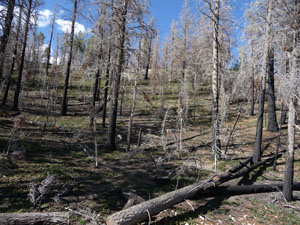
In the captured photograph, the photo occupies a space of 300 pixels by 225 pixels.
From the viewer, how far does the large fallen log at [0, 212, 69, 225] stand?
4016 millimetres

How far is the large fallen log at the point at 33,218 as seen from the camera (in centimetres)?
402

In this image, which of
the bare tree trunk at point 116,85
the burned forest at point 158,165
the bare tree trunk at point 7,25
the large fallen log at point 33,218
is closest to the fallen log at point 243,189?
the burned forest at point 158,165

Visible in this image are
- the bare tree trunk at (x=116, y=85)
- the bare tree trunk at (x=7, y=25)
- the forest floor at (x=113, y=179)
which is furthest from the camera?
the bare tree trunk at (x=116, y=85)

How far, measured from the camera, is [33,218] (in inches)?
166

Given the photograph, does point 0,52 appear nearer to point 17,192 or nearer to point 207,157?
point 17,192

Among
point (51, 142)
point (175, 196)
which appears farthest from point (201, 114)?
point (175, 196)

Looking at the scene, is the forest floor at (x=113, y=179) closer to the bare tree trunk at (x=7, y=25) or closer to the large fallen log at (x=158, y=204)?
the large fallen log at (x=158, y=204)

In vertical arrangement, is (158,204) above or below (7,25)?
below

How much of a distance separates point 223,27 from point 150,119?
13.1m

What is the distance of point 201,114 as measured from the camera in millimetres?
26328

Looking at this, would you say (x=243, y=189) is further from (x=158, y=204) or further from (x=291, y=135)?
(x=158, y=204)

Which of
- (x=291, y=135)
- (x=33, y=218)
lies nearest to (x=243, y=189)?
(x=291, y=135)

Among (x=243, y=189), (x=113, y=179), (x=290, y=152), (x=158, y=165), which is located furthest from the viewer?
(x=158, y=165)

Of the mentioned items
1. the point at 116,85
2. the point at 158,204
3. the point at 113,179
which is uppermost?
the point at 116,85
